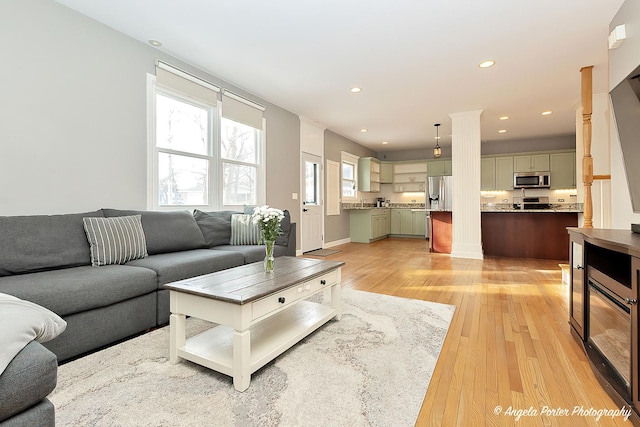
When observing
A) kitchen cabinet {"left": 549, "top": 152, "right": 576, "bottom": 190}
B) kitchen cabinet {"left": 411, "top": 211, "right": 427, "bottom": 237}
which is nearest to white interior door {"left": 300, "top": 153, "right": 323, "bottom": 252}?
kitchen cabinet {"left": 411, "top": 211, "right": 427, "bottom": 237}

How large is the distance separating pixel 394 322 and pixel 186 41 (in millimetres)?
3386

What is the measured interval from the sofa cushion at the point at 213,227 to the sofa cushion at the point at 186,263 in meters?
0.41

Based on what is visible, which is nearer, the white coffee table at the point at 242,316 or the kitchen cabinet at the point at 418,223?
the white coffee table at the point at 242,316

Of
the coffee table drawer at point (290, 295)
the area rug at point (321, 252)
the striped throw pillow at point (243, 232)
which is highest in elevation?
the striped throw pillow at point (243, 232)

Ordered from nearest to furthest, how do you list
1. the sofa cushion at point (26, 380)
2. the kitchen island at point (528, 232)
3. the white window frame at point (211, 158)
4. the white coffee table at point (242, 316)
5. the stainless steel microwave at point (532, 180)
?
the sofa cushion at point (26, 380), the white coffee table at point (242, 316), the white window frame at point (211, 158), the kitchen island at point (528, 232), the stainless steel microwave at point (532, 180)

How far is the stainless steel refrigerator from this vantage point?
7.81m

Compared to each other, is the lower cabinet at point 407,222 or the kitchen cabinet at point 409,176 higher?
the kitchen cabinet at point 409,176

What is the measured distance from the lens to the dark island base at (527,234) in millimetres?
5094

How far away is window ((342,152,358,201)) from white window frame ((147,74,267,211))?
3.13 m

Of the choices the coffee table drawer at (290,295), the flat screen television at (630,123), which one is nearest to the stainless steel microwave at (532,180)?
the flat screen television at (630,123)

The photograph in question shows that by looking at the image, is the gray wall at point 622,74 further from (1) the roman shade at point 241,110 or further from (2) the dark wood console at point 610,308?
(1) the roman shade at point 241,110

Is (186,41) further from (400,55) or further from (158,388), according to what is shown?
(158,388)

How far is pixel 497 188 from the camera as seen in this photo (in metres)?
7.92

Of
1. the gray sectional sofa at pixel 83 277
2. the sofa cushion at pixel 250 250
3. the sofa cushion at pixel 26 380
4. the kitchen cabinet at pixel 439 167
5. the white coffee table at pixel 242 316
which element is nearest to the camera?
the sofa cushion at pixel 26 380
